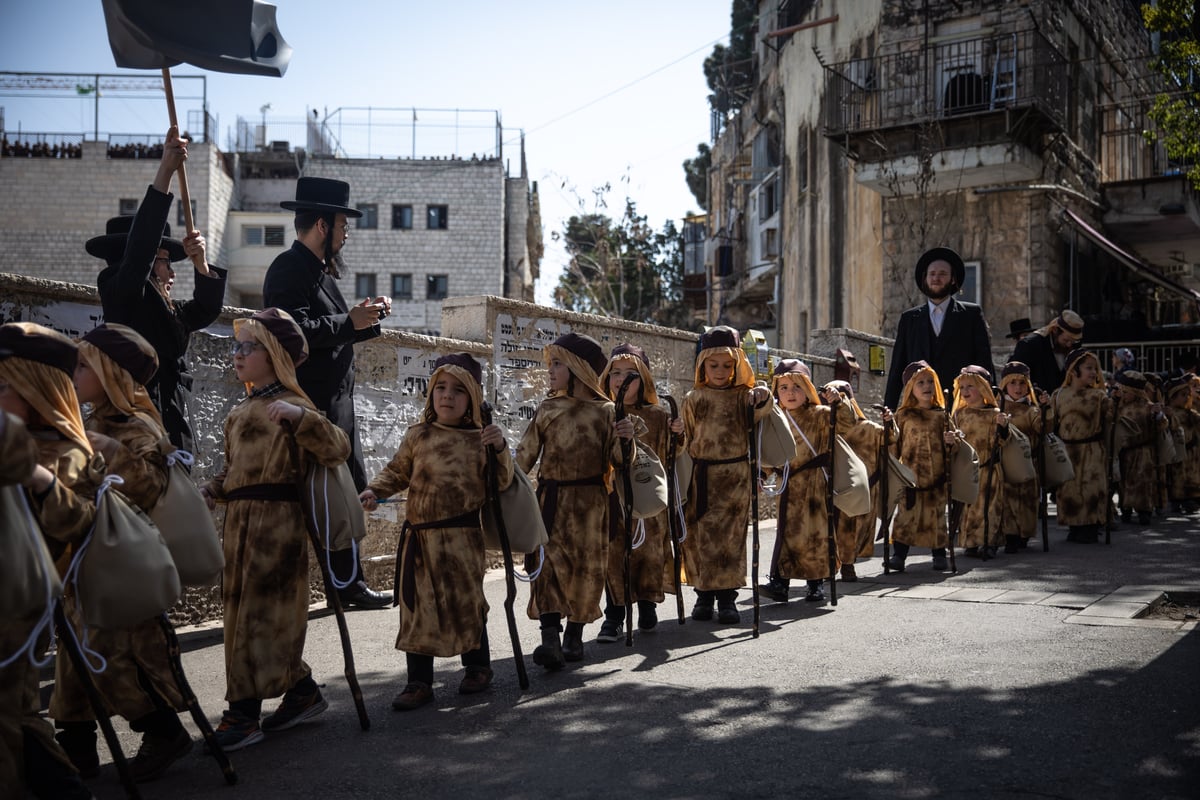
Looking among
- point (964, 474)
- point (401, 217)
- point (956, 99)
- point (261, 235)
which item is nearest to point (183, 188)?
point (964, 474)

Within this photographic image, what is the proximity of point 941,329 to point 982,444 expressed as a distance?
1.09 meters

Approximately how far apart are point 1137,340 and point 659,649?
64.3 feet

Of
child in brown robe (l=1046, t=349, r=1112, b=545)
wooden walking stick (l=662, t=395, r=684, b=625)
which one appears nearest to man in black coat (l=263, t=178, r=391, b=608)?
Answer: wooden walking stick (l=662, t=395, r=684, b=625)

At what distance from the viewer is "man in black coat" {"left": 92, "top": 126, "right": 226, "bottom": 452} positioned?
5758 mm

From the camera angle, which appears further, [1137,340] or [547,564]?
[1137,340]

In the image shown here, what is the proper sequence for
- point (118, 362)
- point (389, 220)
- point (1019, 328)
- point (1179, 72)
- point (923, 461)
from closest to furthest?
1. point (118, 362)
2. point (923, 461)
3. point (1019, 328)
4. point (1179, 72)
5. point (389, 220)

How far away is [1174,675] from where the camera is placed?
571cm

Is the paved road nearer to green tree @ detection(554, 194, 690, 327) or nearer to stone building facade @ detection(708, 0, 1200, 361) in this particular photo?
stone building facade @ detection(708, 0, 1200, 361)

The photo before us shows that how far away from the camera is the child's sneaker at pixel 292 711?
518 centimetres

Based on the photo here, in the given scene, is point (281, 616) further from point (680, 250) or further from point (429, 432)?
point (680, 250)

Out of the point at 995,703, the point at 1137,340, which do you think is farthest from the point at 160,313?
the point at 1137,340

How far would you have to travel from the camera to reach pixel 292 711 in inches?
206

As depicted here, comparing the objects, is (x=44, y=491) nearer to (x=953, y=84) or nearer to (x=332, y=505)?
(x=332, y=505)

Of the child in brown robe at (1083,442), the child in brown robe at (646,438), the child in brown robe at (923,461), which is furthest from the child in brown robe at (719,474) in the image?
the child in brown robe at (1083,442)
